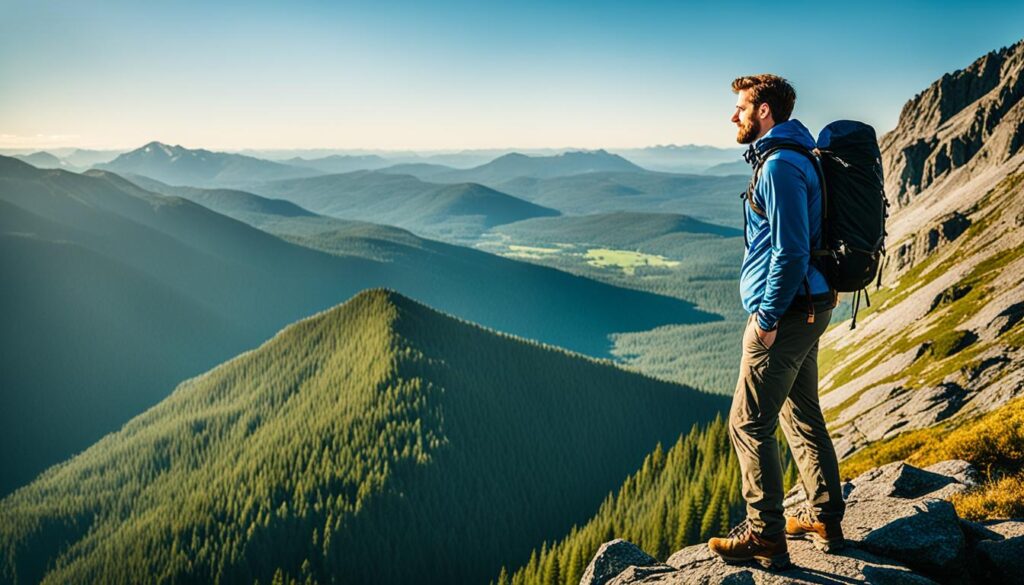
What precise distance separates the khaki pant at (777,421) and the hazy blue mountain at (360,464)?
11653 centimetres

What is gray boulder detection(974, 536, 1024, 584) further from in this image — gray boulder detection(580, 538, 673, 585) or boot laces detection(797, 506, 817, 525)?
gray boulder detection(580, 538, 673, 585)

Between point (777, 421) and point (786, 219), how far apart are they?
4.03 meters

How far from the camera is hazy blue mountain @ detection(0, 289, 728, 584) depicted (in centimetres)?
12194

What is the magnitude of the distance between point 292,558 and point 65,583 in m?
63.2

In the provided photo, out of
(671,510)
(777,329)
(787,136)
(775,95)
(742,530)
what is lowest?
(671,510)

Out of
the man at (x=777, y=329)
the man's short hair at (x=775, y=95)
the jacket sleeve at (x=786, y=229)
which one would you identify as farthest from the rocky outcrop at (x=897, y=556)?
the man's short hair at (x=775, y=95)

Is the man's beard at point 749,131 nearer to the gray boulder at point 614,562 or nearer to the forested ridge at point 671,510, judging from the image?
the gray boulder at point 614,562

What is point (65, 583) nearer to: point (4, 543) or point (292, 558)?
point (4, 543)

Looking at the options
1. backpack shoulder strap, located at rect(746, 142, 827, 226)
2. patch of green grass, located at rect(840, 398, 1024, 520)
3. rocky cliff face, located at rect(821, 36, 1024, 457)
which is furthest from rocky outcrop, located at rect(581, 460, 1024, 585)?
rocky cliff face, located at rect(821, 36, 1024, 457)

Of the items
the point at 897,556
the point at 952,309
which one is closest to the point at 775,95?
the point at 897,556

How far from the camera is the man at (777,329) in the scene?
10477 mm

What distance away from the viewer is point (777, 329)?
11.0m

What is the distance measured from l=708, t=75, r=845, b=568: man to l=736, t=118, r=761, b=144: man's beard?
0.02 metres

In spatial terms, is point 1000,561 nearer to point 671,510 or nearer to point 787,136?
point 787,136
